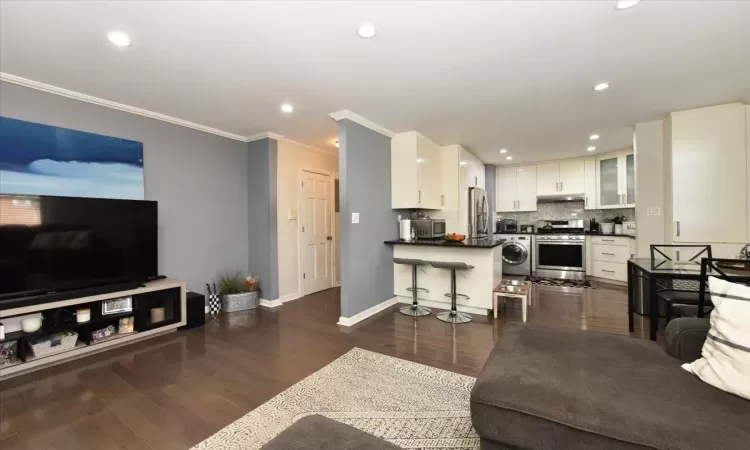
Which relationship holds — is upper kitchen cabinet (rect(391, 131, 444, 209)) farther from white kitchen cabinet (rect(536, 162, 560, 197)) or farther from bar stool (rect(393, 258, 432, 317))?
white kitchen cabinet (rect(536, 162, 560, 197))

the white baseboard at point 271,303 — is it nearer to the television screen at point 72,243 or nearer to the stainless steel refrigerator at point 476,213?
the television screen at point 72,243

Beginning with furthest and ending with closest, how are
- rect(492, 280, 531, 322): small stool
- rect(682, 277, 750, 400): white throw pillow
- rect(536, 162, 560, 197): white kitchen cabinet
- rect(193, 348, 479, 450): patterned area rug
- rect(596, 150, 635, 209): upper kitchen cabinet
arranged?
rect(536, 162, 560, 197): white kitchen cabinet
rect(596, 150, 635, 209): upper kitchen cabinet
rect(492, 280, 531, 322): small stool
rect(193, 348, 479, 450): patterned area rug
rect(682, 277, 750, 400): white throw pillow

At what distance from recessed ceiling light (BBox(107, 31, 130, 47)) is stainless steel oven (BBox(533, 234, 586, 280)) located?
6.47 m

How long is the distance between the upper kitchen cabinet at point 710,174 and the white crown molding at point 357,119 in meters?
3.37

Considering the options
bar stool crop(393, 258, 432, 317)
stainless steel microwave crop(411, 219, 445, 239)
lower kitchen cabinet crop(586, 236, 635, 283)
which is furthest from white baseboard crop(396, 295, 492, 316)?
lower kitchen cabinet crop(586, 236, 635, 283)

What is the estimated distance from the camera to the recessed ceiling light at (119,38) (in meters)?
2.01

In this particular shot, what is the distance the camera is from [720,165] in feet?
10.8

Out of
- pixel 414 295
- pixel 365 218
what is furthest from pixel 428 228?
pixel 365 218

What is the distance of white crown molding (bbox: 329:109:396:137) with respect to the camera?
11.3 feet

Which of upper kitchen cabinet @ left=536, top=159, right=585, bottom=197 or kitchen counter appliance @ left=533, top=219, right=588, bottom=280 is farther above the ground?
upper kitchen cabinet @ left=536, top=159, right=585, bottom=197

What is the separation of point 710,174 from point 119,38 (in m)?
5.56

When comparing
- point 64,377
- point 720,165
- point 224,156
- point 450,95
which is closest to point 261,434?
point 64,377

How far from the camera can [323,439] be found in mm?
1038

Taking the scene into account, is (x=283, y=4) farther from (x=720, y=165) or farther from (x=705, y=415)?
(x=720, y=165)
